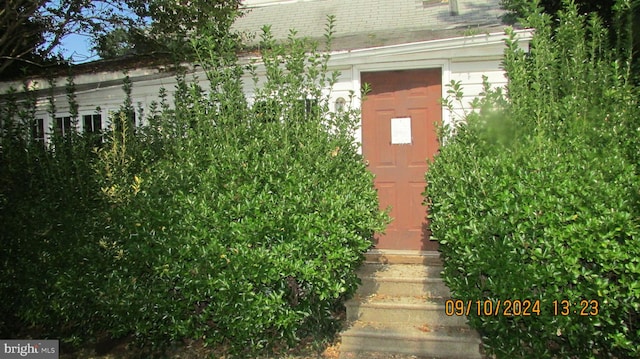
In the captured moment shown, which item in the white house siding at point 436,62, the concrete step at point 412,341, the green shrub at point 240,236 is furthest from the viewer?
the white house siding at point 436,62

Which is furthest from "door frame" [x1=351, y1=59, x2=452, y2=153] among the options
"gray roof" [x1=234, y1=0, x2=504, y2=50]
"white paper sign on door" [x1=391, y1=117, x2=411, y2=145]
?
"white paper sign on door" [x1=391, y1=117, x2=411, y2=145]

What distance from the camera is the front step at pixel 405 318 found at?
4227 millimetres

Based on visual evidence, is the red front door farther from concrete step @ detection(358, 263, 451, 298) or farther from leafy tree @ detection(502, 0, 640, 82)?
leafy tree @ detection(502, 0, 640, 82)

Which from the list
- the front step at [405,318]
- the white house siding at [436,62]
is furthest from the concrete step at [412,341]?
the white house siding at [436,62]

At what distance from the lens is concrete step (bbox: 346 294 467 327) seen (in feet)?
14.9

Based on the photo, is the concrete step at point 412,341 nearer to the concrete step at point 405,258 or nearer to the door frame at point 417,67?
the concrete step at point 405,258

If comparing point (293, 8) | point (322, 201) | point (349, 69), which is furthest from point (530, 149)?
point (293, 8)

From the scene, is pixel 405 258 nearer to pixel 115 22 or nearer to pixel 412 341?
pixel 412 341

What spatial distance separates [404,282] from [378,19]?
563 cm

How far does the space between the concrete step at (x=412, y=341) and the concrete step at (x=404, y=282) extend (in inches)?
21.2

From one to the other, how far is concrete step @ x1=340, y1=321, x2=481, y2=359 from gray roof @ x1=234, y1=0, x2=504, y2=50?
3.71 metres

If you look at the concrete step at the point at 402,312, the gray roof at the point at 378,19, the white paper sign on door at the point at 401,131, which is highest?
the gray roof at the point at 378,19

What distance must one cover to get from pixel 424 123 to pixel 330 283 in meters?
3.31

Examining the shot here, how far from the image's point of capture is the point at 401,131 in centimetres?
623
